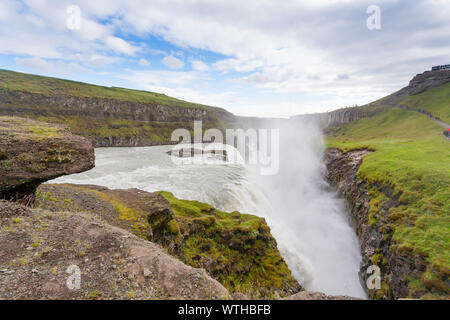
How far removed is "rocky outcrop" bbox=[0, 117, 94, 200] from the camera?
834 cm

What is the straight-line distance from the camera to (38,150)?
9.09 m

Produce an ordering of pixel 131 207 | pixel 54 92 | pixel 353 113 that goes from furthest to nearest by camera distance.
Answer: pixel 353 113
pixel 54 92
pixel 131 207

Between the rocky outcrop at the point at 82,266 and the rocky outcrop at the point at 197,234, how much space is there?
333 cm

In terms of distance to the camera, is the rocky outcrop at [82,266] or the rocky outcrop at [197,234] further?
the rocky outcrop at [197,234]

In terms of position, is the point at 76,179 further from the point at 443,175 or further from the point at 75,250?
the point at 443,175

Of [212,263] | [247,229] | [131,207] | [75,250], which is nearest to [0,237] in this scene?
[75,250]

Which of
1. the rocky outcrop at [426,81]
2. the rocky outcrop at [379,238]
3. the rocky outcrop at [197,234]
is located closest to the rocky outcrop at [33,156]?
→ the rocky outcrop at [197,234]

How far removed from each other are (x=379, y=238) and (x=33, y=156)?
2543cm

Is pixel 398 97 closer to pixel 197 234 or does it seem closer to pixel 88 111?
pixel 197 234

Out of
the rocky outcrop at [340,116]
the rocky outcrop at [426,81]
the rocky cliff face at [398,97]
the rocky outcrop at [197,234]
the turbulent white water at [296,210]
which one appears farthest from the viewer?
the rocky outcrop at [340,116]

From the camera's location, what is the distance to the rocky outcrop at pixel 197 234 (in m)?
11.8

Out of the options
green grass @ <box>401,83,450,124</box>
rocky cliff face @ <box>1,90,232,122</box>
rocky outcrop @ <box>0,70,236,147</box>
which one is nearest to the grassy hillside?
green grass @ <box>401,83,450,124</box>

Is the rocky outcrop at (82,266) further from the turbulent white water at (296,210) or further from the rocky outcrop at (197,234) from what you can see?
the turbulent white water at (296,210)
